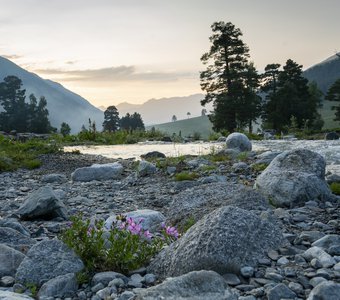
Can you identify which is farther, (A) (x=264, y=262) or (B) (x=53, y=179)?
(B) (x=53, y=179)

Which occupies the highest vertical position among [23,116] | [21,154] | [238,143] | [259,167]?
[23,116]

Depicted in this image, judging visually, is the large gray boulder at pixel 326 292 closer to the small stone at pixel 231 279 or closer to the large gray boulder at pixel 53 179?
the small stone at pixel 231 279

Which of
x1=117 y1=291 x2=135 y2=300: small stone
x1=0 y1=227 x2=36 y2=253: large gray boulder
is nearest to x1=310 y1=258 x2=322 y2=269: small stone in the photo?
x1=117 y1=291 x2=135 y2=300: small stone

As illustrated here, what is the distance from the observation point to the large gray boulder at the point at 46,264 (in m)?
3.95

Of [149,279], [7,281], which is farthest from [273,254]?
[7,281]

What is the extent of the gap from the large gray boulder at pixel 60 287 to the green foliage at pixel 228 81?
1734 inches

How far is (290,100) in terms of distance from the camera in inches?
2232

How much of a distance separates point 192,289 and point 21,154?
14316mm

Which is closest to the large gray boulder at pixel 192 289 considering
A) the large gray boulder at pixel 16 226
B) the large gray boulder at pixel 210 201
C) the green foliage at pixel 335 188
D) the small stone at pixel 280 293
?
the small stone at pixel 280 293

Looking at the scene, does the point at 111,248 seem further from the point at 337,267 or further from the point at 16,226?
the point at 16,226

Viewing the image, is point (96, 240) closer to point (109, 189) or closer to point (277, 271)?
point (277, 271)

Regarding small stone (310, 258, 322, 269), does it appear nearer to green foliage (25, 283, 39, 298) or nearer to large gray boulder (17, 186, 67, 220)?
green foliage (25, 283, 39, 298)

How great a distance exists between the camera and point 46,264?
4031mm

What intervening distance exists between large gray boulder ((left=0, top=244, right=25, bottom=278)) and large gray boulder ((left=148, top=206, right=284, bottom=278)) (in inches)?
51.8
